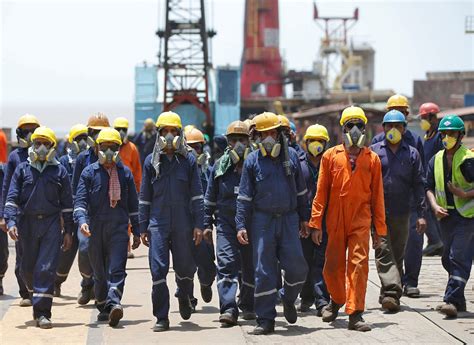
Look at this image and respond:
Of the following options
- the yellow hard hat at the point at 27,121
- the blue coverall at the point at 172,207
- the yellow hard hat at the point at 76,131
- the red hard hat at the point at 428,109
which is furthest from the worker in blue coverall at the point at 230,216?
the red hard hat at the point at 428,109

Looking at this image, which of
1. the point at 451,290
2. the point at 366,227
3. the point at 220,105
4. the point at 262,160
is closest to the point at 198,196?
the point at 262,160

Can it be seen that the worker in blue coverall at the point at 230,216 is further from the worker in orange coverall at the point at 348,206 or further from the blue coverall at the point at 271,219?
the worker in orange coverall at the point at 348,206

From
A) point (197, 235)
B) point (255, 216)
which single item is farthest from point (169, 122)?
point (255, 216)

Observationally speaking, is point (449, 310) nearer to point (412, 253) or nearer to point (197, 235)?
point (412, 253)

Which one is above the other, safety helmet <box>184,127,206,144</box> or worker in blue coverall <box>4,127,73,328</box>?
safety helmet <box>184,127,206,144</box>

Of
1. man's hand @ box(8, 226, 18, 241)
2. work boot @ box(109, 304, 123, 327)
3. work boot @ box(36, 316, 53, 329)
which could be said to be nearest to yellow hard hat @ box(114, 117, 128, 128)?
man's hand @ box(8, 226, 18, 241)

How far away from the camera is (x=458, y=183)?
1177 centimetres

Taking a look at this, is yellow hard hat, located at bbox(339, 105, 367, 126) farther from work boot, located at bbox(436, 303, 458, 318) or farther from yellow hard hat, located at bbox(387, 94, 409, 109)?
yellow hard hat, located at bbox(387, 94, 409, 109)

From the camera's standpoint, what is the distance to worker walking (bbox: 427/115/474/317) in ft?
37.5

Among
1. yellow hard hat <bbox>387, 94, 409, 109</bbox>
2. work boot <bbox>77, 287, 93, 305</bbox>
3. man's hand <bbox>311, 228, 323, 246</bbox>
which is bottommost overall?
work boot <bbox>77, 287, 93, 305</bbox>

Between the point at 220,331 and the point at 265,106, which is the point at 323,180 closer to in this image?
the point at 220,331

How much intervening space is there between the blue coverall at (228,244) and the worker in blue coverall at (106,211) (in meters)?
0.83

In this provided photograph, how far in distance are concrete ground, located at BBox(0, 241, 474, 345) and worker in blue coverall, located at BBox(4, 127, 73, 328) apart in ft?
1.65

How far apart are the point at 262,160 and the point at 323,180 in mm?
636
